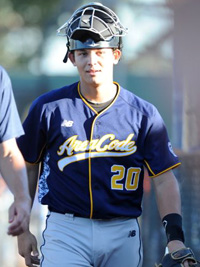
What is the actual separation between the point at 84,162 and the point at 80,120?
27cm

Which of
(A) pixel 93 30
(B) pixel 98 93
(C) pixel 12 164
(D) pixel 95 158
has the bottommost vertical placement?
(D) pixel 95 158

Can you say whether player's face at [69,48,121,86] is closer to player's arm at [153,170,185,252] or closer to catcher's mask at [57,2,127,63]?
catcher's mask at [57,2,127,63]

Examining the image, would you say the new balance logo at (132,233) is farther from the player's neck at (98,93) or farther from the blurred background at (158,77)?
the blurred background at (158,77)

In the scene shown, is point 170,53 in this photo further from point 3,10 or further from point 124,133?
point 3,10

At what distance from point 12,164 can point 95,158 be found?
0.70m

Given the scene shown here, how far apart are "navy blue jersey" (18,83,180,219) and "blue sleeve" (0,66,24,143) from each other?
55cm

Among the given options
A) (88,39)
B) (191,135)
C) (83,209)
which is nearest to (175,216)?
(83,209)

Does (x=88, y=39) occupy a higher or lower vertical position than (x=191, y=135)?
higher

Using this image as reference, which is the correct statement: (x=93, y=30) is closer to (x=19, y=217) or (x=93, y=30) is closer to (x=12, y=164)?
(x=12, y=164)

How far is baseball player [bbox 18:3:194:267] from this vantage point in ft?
14.9

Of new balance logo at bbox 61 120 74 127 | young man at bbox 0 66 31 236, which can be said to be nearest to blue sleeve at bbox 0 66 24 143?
young man at bbox 0 66 31 236

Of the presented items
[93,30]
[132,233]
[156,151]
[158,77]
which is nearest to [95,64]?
[93,30]

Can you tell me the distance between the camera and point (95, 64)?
456 centimetres

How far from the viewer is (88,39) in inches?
182
